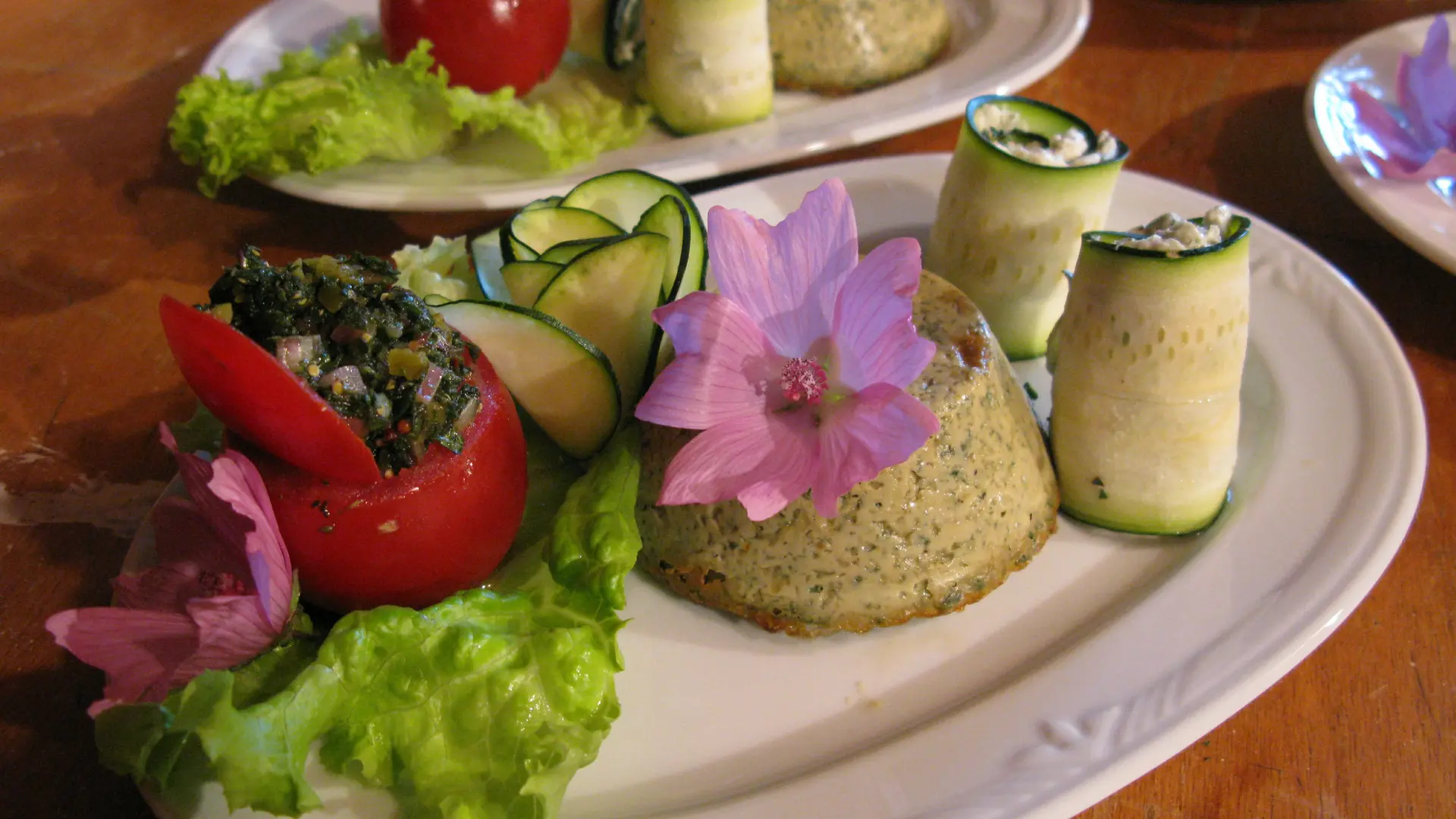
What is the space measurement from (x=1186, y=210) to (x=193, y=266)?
2.10m

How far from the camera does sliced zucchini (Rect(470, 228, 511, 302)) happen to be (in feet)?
5.16

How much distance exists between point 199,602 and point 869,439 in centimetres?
78

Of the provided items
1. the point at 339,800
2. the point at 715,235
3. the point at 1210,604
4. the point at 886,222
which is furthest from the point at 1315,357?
the point at 339,800

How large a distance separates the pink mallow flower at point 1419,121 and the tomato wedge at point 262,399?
2.15m

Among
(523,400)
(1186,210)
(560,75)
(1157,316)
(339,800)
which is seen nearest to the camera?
(339,800)

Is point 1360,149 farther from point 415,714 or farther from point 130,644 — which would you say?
point 130,644

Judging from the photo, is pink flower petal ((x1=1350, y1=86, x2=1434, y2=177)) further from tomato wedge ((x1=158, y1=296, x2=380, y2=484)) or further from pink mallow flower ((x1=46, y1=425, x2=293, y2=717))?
pink mallow flower ((x1=46, y1=425, x2=293, y2=717))

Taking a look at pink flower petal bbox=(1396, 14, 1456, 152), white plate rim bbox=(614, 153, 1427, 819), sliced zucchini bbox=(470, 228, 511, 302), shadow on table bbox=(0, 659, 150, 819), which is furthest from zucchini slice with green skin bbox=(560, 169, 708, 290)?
pink flower petal bbox=(1396, 14, 1456, 152)

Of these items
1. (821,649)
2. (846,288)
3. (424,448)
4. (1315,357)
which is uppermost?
(846,288)

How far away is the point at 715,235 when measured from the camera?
1178 millimetres

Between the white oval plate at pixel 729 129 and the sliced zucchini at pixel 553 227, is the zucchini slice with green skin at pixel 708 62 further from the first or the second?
the sliced zucchini at pixel 553 227

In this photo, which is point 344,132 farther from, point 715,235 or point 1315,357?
point 1315,357

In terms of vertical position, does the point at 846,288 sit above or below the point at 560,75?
above

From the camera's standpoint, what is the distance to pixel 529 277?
4.58 feet
